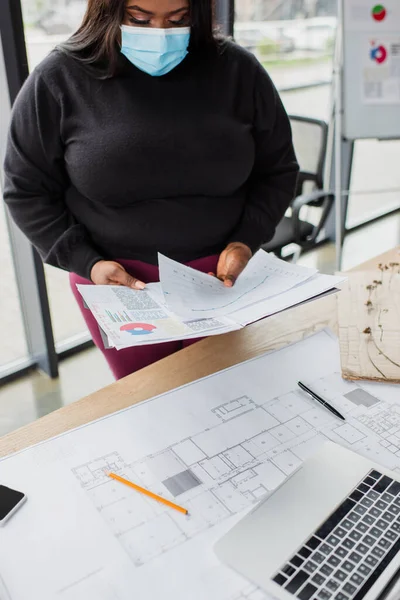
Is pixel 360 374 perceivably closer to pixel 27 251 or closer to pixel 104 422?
pixel 104 422

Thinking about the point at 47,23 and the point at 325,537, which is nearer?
the point at 325,537

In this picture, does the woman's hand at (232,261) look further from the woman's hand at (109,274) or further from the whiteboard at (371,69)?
the whiteboard at (371,69)

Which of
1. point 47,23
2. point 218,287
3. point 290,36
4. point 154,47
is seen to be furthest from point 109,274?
point 290,36

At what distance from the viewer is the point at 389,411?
939 millimetres

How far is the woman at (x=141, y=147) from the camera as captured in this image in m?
1.18

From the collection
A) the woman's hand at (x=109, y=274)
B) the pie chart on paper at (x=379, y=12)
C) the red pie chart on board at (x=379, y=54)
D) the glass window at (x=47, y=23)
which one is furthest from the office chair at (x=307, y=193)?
the woman's hand at (x=109, y=274)

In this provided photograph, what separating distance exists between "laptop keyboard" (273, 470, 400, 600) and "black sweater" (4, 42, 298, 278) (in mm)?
741

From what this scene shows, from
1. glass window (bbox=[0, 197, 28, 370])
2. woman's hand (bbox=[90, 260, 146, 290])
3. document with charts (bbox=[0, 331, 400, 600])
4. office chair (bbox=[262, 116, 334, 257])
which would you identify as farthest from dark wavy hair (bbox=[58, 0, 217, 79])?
glass window (bbox=[0, 197, 28, 370])

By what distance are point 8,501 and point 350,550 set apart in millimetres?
443

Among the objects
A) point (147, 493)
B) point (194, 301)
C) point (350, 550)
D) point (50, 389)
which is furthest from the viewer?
point (50, 389)

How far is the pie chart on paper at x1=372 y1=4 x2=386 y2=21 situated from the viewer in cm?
235

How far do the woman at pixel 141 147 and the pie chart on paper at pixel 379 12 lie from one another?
1339mm

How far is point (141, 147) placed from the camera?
1203mm

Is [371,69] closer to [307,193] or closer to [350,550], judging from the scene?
[307,193]
